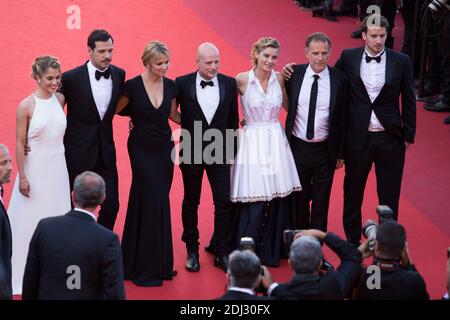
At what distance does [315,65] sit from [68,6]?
5401mm

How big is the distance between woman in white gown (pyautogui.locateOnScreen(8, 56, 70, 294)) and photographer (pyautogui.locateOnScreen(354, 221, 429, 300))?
2.38m

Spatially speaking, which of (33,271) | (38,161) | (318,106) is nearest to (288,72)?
(318,106)

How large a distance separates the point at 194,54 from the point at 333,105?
3.90m

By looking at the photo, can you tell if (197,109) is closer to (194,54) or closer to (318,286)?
(318,286)

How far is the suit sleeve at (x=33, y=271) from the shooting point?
493cm

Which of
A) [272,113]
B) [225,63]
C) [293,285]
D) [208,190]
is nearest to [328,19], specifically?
[225,63]

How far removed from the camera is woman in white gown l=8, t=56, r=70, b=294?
6.32 metres

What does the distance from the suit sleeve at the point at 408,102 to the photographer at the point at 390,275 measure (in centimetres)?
206

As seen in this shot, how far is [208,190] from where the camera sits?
8.09 m

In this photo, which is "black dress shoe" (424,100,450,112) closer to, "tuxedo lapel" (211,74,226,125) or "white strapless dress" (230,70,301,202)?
"white strapless dress" (230,70,301,202)

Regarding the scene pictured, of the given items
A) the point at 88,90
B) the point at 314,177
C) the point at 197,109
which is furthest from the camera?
the point at 314,177

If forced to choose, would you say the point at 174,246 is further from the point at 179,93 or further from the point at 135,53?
the point at 135,53

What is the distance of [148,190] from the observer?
660 centimetres

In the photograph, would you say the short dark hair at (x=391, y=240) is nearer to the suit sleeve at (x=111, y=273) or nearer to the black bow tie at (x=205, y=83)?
the suit sleeve at (x=111, y=273)
